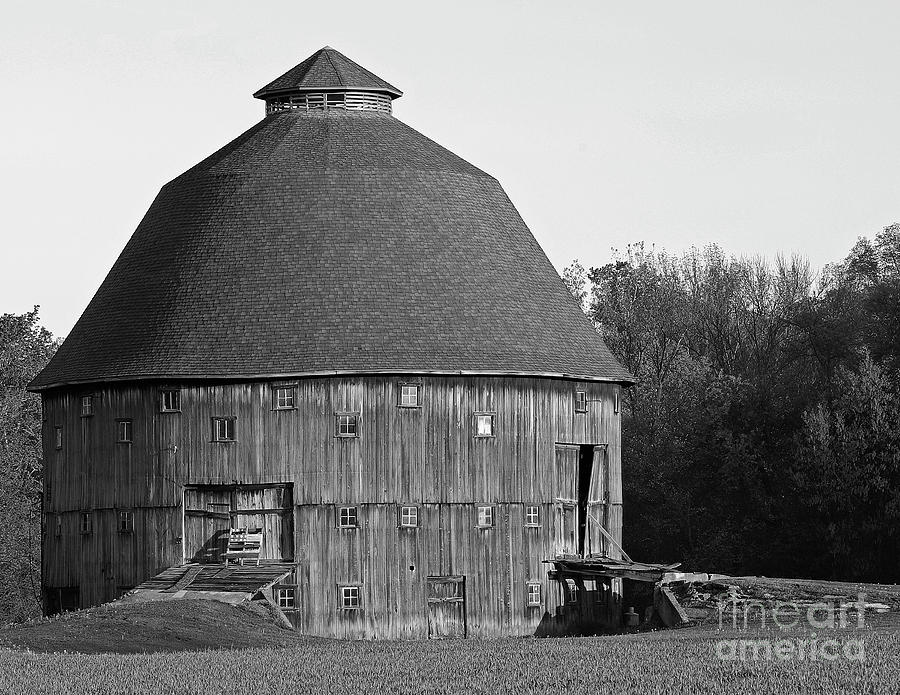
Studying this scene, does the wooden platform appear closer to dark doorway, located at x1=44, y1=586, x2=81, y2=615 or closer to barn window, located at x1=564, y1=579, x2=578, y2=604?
barn window, located at x1=564, y1=579, x2=578, y2=604

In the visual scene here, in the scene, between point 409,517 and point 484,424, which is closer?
point 409,517

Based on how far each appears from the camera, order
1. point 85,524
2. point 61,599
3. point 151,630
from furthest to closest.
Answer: point 61,599, point 85,524, point 151,630

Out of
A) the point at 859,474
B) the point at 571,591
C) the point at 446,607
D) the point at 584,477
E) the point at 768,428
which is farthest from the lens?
the point at 768,428

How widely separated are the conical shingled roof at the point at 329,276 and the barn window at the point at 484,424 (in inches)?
51.4

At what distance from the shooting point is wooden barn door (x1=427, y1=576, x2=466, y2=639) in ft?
145

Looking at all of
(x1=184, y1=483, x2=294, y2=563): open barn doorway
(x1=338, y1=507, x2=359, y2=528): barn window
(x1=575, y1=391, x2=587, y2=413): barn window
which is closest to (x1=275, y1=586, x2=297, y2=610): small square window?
(x1=184, y1=483, x2=294, y2=563): open barn doorway

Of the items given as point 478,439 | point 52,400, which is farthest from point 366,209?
point 52,400

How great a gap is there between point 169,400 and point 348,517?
5.69 m

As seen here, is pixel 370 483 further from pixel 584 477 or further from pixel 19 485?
pixel 19 485

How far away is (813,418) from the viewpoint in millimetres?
58406

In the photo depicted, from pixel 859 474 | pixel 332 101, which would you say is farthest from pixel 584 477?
pixel 859 474

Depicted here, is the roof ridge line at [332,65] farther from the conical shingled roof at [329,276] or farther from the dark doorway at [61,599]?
the dark doorway at [61,599]

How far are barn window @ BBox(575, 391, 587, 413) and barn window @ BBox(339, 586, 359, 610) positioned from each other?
800 cm

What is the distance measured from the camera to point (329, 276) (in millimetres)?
45844
